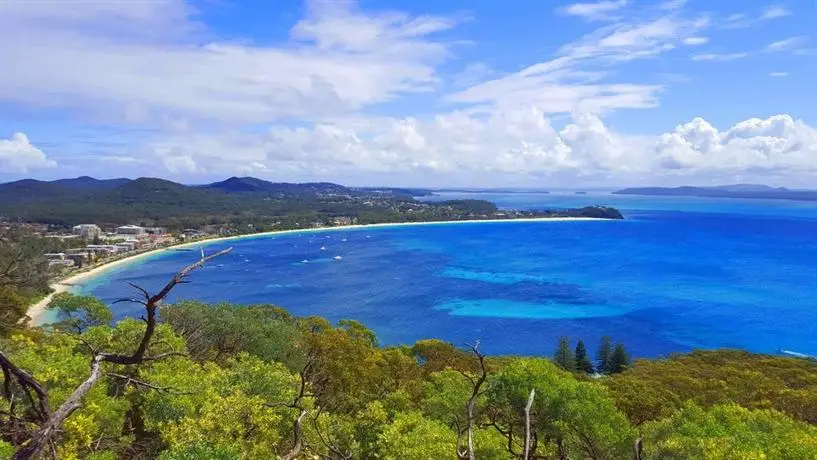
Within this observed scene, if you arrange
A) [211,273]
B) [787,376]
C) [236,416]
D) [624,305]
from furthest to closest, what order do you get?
[211,273], [624,305], [787,376], [236,416]

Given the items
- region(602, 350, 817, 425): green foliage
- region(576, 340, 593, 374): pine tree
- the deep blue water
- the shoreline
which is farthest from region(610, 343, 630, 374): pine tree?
the shoreline

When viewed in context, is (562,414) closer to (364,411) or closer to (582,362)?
(364,411)

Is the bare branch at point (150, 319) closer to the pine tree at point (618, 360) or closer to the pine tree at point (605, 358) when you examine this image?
the pine tree at point (618, 360)

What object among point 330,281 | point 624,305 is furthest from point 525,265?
point 330,281

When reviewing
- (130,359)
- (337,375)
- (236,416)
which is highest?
(130,359)

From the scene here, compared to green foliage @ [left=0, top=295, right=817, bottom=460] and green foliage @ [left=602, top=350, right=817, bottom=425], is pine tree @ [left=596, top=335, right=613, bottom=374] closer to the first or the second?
green foliage @ [left=602, top=350, right=817, bottom=425]

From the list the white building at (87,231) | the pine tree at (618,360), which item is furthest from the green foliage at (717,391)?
the white building at (87,231)

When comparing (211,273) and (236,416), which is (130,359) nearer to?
(236,416)
